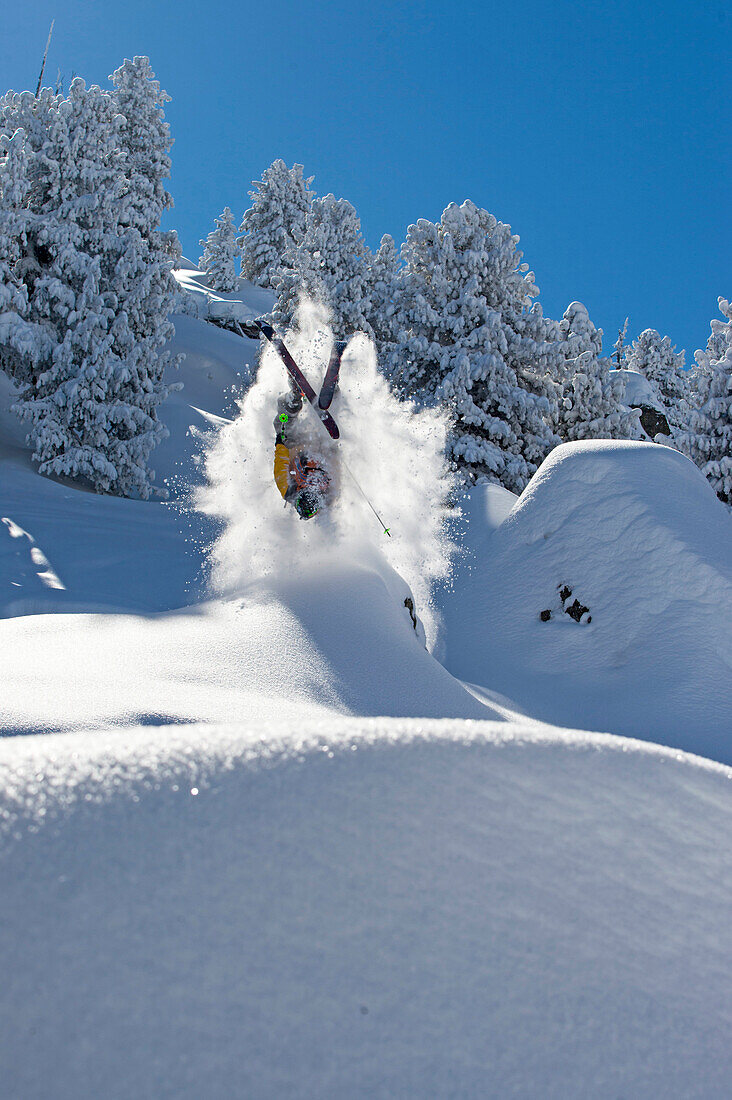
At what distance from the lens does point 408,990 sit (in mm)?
1194

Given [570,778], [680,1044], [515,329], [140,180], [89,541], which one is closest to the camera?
[680,1044]

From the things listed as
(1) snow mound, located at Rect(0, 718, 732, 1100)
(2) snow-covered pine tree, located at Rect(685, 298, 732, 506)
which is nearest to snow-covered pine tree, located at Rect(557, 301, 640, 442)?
(2) snow-covered pine tree, located at Rect(685, 298, 732, 506)

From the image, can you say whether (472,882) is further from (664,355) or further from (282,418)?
(664,355)

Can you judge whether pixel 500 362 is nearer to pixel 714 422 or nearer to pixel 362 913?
pixel 714 422

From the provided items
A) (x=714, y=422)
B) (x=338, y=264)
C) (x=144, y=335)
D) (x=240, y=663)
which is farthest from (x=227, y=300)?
(x=240, y=663)

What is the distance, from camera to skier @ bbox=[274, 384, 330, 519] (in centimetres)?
974

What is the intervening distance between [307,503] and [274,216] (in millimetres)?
45677

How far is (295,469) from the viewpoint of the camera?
1002 centimetres

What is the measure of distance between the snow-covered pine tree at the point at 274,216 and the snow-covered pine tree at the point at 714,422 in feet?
106

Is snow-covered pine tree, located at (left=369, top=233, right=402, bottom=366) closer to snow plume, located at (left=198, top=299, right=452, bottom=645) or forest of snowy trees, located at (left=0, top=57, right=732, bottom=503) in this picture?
forest of snowy trees, located at (left=0, top=57, right=732, bottom=503)

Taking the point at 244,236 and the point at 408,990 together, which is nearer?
the point at 408,990

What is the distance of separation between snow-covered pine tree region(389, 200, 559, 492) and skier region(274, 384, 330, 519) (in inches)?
365

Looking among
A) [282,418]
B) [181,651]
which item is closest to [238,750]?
Answer: [181,651]

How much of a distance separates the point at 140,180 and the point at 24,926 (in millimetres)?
32625
